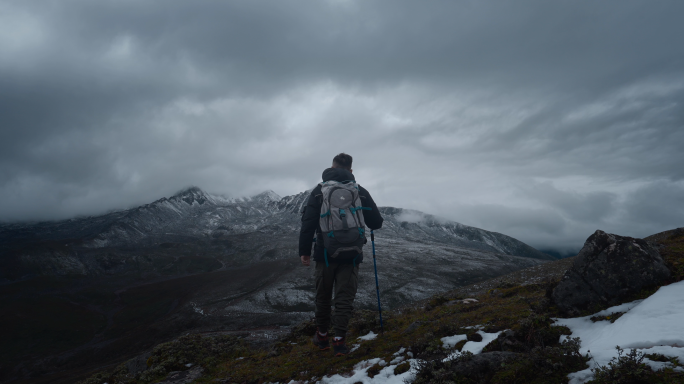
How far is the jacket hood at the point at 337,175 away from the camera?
8.67 meters

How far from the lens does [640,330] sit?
15.1 feet

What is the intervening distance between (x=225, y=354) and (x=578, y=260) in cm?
1363

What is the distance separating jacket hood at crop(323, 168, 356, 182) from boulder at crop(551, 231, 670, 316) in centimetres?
589

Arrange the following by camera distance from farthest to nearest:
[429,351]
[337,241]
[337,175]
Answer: [337,175], [337,241], [429,351]

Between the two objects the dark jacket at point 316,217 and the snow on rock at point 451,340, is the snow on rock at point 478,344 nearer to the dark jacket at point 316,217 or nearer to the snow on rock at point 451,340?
the snow on rock at point 451,340

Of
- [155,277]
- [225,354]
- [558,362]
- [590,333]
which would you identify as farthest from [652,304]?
[155,277]

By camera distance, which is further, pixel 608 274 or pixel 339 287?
pixel 339 287

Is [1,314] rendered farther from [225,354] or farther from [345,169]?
[345,169]

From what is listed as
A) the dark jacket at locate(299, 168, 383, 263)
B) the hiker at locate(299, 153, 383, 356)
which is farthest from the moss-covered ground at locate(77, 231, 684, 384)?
the dark jacket at locate(299, 168, 383, 263)

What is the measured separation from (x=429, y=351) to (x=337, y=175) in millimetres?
4941

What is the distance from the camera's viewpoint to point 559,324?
6223 millimetres

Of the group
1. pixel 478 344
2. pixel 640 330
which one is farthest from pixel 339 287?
pixel 640 330

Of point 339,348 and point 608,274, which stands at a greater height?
point 608,274

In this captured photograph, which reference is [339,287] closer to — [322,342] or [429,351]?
[322,342]
